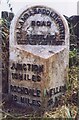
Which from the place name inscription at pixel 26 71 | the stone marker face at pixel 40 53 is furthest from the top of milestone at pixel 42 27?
the place name inscription at pixel 26 71

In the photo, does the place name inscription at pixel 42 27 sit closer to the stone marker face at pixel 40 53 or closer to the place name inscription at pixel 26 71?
the stone marker face at pixel 40 53

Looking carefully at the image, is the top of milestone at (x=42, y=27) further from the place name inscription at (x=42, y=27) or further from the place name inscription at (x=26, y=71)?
the place name inscription at (x=26, y=71)

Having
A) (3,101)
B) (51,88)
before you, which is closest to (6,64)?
(3,101)

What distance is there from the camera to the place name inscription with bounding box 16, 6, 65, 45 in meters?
3.18

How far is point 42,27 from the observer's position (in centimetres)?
320

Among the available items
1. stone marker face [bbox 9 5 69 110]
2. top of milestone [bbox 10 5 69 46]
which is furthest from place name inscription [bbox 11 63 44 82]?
top of milestone [bbox 10 5 69 46]

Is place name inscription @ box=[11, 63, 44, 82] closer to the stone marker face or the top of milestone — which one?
the stone marker face

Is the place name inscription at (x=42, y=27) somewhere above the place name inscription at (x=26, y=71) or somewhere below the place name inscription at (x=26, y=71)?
above

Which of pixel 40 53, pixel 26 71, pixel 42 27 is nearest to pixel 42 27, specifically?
pixel 42 27

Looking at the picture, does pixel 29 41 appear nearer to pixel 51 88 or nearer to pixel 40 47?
pixel 40 47

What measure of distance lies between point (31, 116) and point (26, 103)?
0.66 ft

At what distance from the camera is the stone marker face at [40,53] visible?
3156mm

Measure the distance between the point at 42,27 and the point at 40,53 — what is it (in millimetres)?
252

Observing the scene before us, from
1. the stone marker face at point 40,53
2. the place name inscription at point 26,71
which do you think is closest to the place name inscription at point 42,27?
the stone marker face at point 40,53
